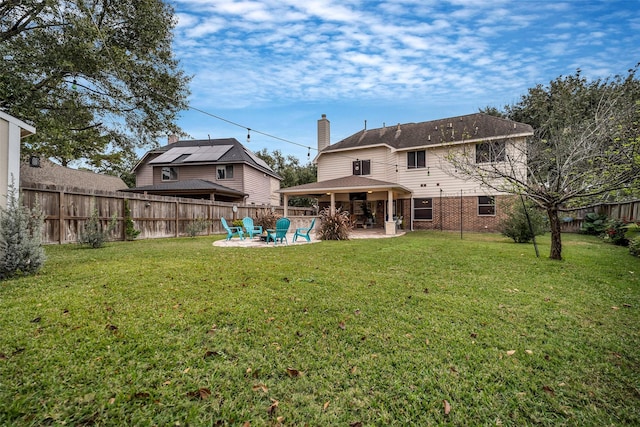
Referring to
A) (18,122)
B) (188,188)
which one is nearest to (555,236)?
(18,122)

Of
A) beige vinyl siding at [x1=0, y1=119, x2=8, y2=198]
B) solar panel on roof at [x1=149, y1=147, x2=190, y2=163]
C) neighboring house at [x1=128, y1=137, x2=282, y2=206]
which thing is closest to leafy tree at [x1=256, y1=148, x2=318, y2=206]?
neighboring house at [x1=128, y1=137, x2=282, y2=206]

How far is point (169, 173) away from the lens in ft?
80.3

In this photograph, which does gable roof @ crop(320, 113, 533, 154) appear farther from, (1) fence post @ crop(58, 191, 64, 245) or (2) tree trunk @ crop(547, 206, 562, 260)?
(1) fence post @ crop(58, 191, 64, 245)

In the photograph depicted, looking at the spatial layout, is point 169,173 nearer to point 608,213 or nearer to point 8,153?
point 8,153

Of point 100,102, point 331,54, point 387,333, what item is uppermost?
point 331,54

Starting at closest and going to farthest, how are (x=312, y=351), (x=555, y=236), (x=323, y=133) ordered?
(x=312, y=351)
(x=555, y=236)
(x=323, y=133)

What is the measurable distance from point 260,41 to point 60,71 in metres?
7.02

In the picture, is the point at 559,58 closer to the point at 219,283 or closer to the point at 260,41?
the point at 260,41

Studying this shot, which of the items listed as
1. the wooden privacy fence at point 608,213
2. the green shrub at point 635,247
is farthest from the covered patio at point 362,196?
the green shrub at point 635,247

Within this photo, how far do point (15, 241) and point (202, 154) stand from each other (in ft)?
70.9

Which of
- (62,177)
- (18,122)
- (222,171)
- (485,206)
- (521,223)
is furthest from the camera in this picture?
(222,171)

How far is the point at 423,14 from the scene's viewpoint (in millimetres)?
9570

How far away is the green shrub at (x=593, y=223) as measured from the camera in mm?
15875

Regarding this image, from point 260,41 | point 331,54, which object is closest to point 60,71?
point 260,41
